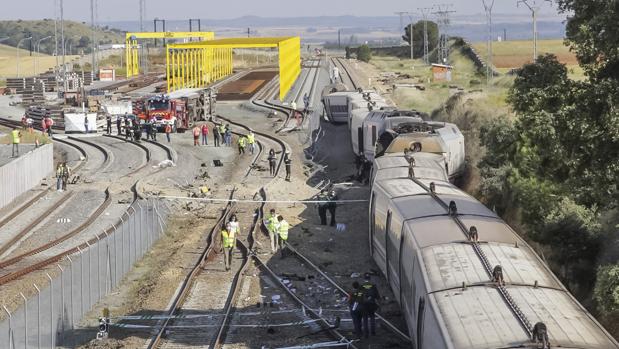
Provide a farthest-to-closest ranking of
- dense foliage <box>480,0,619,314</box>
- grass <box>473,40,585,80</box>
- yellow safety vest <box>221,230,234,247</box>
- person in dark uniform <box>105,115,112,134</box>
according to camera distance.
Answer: grass <box>473,40,585,80</box>
person in dark uniform <box>105,115,112,134</box>
yellow safety vest <box>221,230,234,247</box>
dense foliage <box>480,0,619,314</box>

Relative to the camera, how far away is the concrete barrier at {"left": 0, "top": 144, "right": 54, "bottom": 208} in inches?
1492

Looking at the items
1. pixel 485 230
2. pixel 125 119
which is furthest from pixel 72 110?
pixel 485 230

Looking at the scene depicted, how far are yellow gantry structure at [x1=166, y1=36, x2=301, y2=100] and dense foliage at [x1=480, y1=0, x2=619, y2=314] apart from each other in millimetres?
51987

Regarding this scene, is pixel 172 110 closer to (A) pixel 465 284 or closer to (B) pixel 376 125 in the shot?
(B) pixel 376 125

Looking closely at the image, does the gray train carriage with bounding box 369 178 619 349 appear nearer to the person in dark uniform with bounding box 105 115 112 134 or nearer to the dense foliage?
the dense foliage

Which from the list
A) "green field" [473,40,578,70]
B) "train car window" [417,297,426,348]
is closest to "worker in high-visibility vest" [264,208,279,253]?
"train car window" [417,297,426,348]

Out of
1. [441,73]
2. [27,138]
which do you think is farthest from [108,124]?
[441,73]

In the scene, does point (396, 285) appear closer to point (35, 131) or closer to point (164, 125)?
point (164, 125)

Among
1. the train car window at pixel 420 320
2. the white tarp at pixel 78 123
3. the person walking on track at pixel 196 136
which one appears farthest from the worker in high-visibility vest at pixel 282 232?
the white tarp at pixel 78 123

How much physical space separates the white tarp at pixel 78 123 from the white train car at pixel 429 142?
30.1 metres

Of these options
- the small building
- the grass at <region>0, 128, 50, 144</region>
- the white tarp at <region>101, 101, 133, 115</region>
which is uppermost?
the small building

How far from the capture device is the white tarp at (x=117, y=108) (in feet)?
220

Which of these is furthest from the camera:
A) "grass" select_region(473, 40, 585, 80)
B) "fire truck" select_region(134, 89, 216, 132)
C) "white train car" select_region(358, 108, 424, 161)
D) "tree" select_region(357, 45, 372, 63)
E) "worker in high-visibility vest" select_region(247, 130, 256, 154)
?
"tree" select_region(357, 45, 372, 63)

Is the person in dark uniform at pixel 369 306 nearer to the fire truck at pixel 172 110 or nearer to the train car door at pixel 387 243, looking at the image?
the train car door at pixel 387 243
